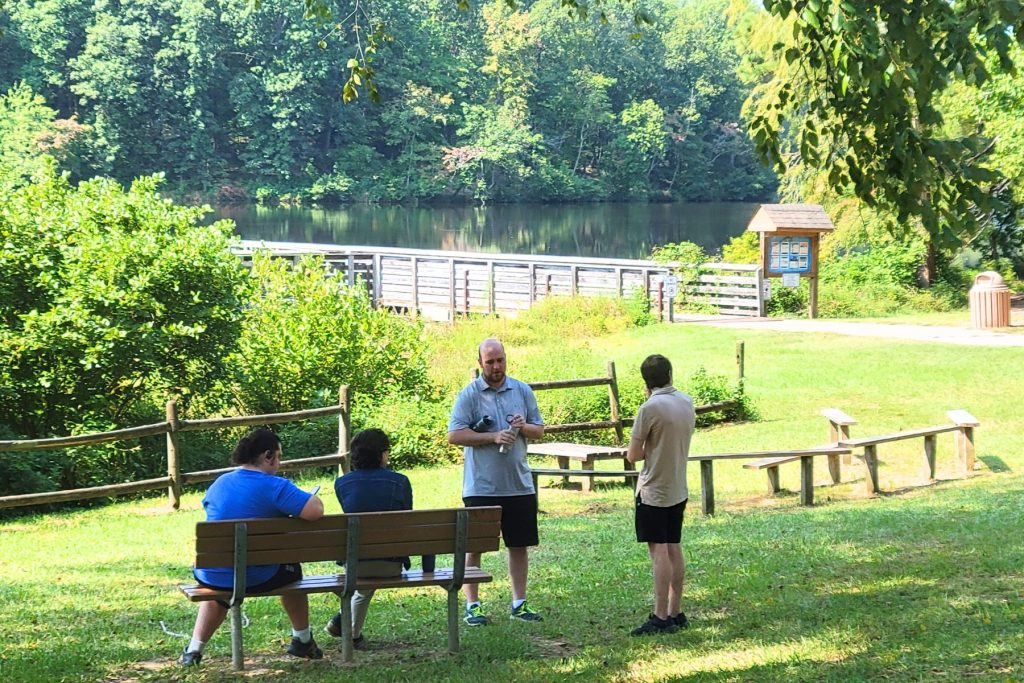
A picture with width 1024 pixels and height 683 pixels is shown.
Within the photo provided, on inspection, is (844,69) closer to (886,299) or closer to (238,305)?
(238,305)

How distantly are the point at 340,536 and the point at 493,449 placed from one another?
122 centimetres

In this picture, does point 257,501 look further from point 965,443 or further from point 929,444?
point 965,443

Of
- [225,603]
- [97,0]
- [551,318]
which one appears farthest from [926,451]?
[97,0]

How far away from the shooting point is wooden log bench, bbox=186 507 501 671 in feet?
19.6

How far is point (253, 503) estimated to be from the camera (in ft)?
20.2

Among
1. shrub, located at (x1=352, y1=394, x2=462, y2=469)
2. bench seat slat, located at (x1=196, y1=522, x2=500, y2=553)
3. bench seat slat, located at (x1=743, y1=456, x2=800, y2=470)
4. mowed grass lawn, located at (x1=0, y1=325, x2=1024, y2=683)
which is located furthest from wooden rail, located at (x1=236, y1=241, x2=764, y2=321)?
bench seat slat, located at (x1=196, y1=522, x2=500, y2=553)

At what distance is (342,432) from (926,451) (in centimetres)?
668

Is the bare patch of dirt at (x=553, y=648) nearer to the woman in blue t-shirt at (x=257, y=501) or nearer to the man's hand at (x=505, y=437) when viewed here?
the man's hand at (x=505, y=437)

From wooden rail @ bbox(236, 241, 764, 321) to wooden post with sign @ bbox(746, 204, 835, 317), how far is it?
496mm

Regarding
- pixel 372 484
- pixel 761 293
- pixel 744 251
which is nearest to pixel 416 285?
pixel 744 251

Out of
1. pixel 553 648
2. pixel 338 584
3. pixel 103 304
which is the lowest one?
pixel 553 648

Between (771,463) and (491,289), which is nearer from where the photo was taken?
(771,463)

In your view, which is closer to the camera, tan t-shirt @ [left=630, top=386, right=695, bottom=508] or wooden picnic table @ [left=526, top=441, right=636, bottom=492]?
tan t-shirt @ [left=630, top=386, right=695, bottom=508]

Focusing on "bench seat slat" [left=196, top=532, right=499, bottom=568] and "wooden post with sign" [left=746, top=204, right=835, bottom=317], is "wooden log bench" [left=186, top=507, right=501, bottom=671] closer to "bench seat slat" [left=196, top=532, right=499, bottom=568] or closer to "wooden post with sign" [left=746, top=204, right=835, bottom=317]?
"bench seat slat" [left=196, top=532, right=499, bottom=568]
